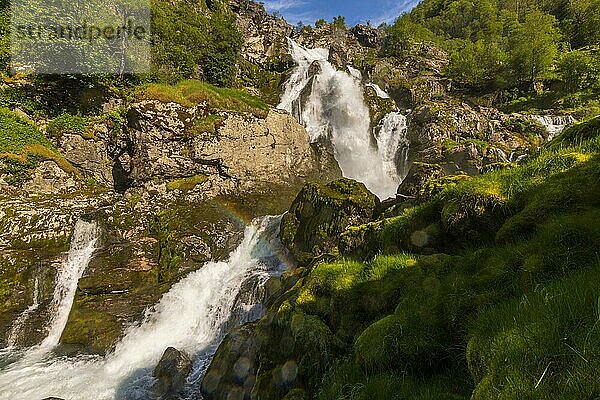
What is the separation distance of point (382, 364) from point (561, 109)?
39.1 meters

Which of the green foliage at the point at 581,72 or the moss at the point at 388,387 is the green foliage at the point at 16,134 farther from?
the green foliage at the point at 581,72

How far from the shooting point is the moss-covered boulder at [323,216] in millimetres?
15477

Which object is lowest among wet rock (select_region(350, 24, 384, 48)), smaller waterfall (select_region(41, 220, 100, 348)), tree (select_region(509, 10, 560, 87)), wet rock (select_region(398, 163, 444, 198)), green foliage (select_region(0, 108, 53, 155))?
smaller waterfall (select_region(41, 220, 100, 348))

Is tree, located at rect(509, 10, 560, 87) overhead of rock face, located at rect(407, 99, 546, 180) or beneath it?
overhead

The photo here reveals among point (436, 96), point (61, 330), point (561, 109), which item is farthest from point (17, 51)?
point (561, 109)

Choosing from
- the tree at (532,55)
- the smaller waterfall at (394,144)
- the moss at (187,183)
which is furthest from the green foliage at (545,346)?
the tree at (532,55)

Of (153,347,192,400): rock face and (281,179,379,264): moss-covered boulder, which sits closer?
(153,347,192,400): rock face

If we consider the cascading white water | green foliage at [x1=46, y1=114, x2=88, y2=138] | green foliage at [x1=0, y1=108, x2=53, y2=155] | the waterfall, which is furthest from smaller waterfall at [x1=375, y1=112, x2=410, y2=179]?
green foliage at [x1=0, y1=108, x2=53, y2=155]

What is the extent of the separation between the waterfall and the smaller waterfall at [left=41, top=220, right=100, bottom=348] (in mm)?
18415

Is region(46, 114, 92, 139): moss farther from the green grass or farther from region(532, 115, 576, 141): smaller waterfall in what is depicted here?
region(532, 115, 576, 141): smaller waterfall

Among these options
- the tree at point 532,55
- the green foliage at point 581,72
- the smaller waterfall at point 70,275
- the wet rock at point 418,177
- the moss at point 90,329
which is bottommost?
A: the moss at point 90,329

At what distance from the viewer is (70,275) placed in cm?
1597

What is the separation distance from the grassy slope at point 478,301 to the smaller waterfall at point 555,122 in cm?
2743

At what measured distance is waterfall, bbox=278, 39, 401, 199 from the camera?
2772 centimetres
